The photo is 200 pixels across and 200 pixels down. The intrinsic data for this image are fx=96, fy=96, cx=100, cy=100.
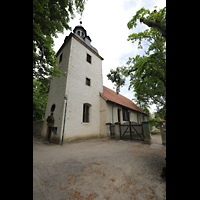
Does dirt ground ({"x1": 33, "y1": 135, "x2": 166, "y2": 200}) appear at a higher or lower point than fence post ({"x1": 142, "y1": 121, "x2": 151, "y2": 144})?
lower

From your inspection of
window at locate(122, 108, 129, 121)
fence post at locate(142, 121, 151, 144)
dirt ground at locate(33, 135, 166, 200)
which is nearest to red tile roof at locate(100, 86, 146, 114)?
window at locate(122, 108, 129, 121)

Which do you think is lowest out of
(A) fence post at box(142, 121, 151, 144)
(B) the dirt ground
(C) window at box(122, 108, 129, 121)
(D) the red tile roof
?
(B) the dirt ground

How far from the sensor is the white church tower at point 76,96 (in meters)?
8.63

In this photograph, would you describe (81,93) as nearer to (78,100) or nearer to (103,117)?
(78,100)

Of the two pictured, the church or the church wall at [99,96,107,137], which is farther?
the church wall at [99,96,107,137]

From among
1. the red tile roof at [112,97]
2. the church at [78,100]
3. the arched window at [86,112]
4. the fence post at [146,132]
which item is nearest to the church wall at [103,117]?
the church at [78,100]

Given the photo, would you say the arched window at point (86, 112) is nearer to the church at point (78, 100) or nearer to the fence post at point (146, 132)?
the church at point (78, 100)

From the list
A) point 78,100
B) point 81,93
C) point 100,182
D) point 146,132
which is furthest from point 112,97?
point 100,182

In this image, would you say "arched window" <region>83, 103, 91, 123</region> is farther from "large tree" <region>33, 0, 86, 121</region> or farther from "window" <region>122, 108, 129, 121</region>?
"window" <region>122, 108, 129, 121</region>

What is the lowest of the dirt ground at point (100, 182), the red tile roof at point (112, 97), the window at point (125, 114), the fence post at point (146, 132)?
A: the dirt ground at point (100, 182)

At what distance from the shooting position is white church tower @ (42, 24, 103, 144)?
28.3ft

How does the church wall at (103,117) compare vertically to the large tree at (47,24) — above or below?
below
